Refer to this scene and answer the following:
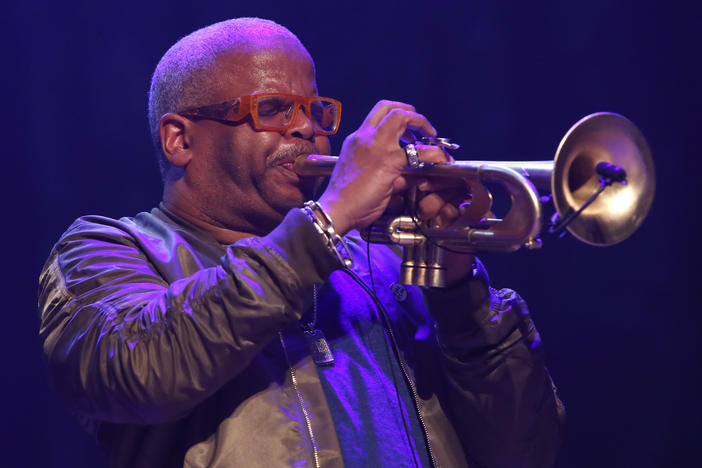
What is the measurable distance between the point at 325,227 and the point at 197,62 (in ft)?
2.83

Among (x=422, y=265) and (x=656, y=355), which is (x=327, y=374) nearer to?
(x=422, y=265)

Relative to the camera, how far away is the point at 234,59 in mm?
2154

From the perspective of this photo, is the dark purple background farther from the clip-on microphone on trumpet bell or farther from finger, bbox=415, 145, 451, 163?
the clip-on microphone on trumpet bell

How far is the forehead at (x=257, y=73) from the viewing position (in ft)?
6.98

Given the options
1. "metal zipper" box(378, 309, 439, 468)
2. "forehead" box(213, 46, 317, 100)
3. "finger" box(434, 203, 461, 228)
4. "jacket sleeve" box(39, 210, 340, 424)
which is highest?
"forehead" box(213, 46, 317, 100)

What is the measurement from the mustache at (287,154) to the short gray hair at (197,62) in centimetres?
25

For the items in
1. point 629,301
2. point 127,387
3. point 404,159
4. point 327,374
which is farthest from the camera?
point 629,301

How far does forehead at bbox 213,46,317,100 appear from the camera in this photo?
83.7 inches

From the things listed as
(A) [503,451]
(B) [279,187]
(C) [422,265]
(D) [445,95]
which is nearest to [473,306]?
(C) [422,265]

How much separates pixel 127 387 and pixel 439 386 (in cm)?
90

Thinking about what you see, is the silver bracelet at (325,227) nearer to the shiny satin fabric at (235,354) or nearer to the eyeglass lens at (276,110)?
the shiny satin fabric at (235,354)

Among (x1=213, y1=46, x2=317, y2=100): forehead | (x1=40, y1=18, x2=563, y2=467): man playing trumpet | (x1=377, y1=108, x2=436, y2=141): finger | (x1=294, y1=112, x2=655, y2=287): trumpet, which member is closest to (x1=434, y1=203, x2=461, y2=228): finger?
(x1=40, y1=18, x2=563, y2=467): man playing trumpet

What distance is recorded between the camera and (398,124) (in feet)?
5.79

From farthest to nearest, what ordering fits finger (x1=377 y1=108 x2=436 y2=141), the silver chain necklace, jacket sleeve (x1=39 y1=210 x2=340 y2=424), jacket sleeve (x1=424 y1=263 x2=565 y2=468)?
jacket sleeve (x1=424 y1=263 x2=565 y2=468) → the silver chain necklace → finger (x1=377 y1=108 x2=436 y2=141) → jacket sleeve (x1=39 y1=210 x2=340 y2=424)
